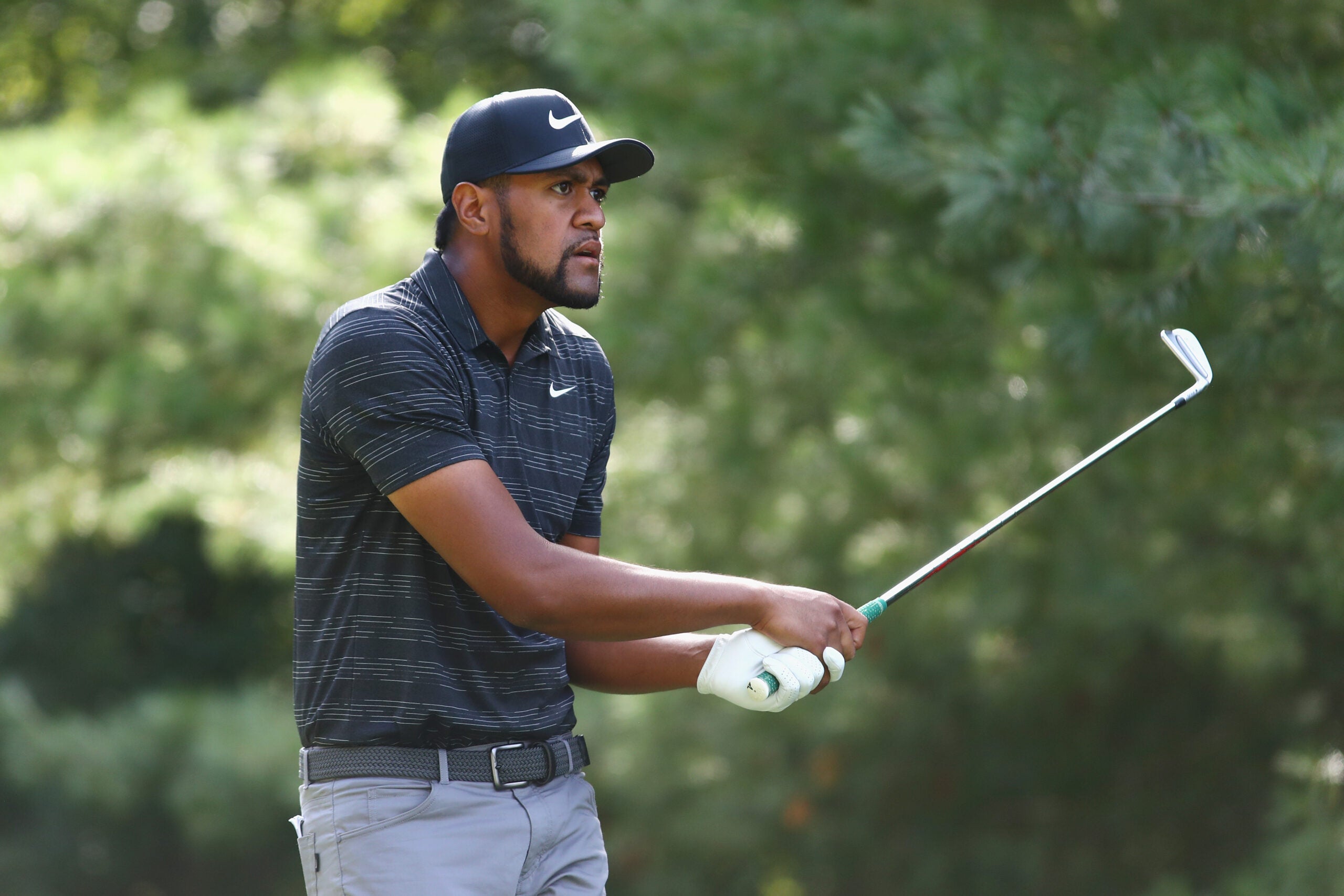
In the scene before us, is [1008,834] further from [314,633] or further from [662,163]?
[314,633]

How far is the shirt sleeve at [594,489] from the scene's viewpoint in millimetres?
2307

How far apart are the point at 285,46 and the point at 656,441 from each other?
498 cm

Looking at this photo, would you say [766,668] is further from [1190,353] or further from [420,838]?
[1190,353]

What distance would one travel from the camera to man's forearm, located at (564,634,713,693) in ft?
7.65

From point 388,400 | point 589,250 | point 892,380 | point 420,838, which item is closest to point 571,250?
point 589,250

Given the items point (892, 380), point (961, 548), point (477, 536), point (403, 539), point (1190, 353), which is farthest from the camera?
point (892, 380)

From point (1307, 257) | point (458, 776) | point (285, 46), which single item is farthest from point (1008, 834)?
point (285, 46)

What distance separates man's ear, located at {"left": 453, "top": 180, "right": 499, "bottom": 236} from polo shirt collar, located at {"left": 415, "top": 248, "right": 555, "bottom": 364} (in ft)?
0.23

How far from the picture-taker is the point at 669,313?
14.3 ft

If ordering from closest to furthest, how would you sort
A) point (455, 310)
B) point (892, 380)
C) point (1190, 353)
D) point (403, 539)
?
1. point (403, 539)
2. point (455, 310)
3. point (1190, 353)
4. point (892, 380)

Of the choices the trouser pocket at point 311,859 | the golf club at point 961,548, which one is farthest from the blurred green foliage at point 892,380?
the trouser pocket at point 311,859

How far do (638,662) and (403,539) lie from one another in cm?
52

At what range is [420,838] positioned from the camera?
1.97m

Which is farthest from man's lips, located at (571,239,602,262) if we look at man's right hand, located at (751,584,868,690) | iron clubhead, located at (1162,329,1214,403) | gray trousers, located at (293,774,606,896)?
iron clubhead, located at (1162,329,1214,403)
